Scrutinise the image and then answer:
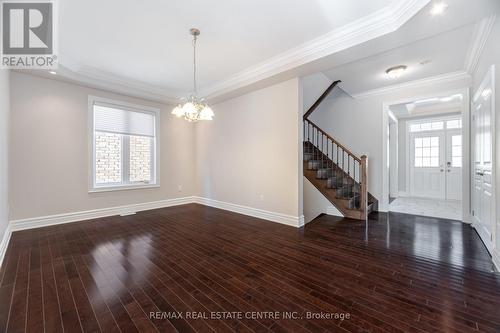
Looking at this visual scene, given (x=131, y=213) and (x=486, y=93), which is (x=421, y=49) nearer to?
(x=486, y=93)

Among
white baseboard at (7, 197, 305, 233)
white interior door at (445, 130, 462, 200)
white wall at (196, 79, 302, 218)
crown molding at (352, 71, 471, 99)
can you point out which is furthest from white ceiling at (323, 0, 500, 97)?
white interior door at (445, 130, 462, 200)

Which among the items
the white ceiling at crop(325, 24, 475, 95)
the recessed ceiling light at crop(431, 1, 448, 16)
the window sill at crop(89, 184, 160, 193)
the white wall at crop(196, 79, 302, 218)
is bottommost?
the window sill at crop(89, 184, 160, 193)

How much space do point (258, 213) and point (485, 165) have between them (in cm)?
388

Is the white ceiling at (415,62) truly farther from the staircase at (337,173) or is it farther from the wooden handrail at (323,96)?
the staircase at (337,173)

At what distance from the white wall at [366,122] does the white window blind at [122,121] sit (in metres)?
5.17

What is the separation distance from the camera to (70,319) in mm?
1719

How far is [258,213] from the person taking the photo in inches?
192

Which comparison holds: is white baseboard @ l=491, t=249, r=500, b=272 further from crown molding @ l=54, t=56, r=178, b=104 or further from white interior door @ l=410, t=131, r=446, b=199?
crown molding @ l=54, t=56, r=178, b=104

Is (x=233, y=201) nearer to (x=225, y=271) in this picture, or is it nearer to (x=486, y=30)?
(x=225, y=271)

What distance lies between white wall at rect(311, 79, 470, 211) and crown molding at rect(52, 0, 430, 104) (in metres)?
2.93

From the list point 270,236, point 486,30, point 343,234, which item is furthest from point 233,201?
point 486,30

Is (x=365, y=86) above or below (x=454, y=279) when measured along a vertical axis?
above

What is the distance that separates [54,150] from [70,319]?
3.94 m

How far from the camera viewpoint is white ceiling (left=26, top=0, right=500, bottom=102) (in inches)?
103
